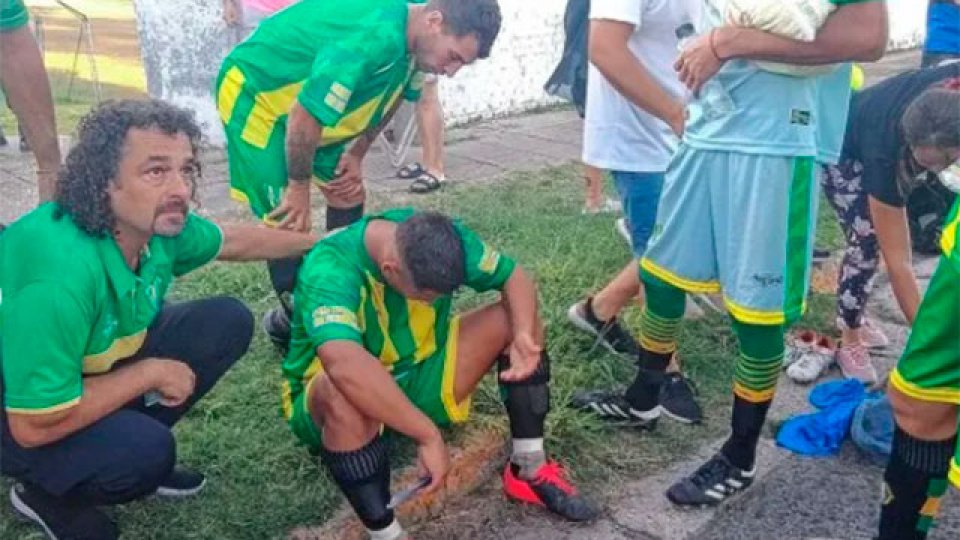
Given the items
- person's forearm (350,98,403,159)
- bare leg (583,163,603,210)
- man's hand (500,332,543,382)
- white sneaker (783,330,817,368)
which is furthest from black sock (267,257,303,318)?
bare leg (583,163,603,210)

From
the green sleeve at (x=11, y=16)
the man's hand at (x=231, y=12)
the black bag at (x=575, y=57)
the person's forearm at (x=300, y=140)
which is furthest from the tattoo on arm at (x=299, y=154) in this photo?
the man's hand at (x=231, y=12)

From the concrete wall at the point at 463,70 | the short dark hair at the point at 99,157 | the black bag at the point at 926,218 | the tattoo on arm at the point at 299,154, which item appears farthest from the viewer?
the concrete wall at the point at 463,70

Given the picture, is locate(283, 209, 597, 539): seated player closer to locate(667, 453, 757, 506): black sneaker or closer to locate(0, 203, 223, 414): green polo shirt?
locate(667, 453, 757, 506): black sneaker

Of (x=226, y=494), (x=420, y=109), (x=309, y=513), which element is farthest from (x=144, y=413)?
(x=420, y=109)

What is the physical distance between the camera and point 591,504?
317cm

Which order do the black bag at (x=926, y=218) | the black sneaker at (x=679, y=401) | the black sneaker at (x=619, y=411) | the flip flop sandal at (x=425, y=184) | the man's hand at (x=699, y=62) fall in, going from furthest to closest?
the flip flop sandal at (x=425, y=184), the black bag at (x=926, y=218), the black sneaker at (x=679, y=401), the black sneaker at (x=619, y=411), the man's hand at (x=699, y=62)

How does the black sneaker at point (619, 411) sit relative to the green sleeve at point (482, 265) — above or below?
below

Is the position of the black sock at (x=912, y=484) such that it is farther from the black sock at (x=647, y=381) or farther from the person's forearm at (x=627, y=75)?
the person's forearm at (x=627, y=75)

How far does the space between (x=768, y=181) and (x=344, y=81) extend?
1.26m

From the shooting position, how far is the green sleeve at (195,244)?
3004 mm

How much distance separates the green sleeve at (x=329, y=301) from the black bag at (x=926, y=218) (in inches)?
133

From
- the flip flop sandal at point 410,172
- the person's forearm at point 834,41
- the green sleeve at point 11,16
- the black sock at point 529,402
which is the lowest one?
the flip flop sandal at point 410,172

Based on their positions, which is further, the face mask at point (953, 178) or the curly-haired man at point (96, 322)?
the curly-haired man at point (96, 322)

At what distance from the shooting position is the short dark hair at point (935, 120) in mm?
3004
